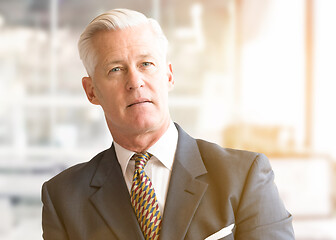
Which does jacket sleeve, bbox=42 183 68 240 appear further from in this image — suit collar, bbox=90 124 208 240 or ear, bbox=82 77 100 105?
ear, bbox=82 77 100 105

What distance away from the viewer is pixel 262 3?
2852 mm

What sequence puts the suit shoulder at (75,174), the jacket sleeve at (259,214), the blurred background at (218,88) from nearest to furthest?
the jacket sleeve at (259,214) → the suit shoulder at (75,174) → the blurred background at (218,88)

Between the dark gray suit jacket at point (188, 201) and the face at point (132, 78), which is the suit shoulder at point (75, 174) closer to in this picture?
the dark gray suit jacket at point (188, 201)

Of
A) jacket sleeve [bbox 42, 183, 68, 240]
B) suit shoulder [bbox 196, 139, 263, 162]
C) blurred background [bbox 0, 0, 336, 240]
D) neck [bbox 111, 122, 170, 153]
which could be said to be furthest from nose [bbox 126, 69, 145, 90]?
blurred background [bbox 0, 0, 336, 240]

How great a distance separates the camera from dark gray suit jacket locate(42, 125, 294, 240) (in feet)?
2.97

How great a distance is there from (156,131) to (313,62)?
7.11 ft

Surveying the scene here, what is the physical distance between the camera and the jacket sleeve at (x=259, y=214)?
0.89m

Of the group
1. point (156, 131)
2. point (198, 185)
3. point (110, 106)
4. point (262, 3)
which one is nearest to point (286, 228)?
point (198, 185)

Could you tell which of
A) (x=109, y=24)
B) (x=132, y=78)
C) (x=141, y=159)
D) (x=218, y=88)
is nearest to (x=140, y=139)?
(x=141, y=159)

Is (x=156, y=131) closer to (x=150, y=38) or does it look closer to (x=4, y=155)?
(x=150, y=38)

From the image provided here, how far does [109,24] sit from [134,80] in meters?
0.13

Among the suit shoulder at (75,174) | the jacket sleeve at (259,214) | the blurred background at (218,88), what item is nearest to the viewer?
the jacket sleeve at (259,214)

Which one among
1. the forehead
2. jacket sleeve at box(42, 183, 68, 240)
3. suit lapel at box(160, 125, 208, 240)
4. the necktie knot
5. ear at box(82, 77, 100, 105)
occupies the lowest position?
jacket sleeve at box(42, 183, 68, 240)

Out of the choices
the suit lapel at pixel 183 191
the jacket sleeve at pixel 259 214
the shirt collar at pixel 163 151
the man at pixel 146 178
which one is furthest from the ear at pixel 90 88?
the jacket sleeve at pixel 259 214
